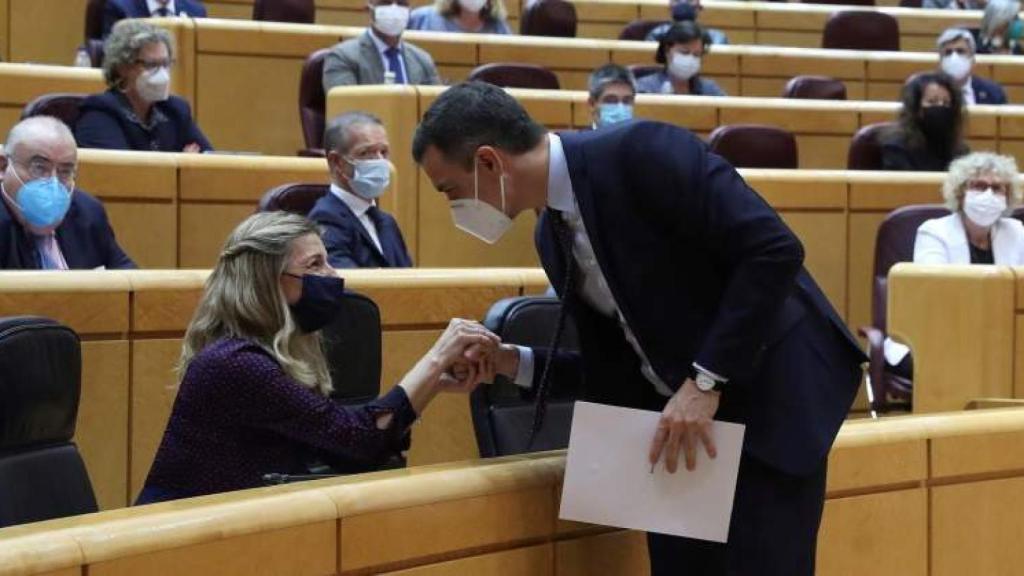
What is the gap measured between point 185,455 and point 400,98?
9.80 feet

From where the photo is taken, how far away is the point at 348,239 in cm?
436

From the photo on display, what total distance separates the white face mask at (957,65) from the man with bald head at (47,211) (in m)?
4.57

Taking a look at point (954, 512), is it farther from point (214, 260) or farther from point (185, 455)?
point (214, 260)

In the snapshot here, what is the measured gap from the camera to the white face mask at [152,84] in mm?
5180

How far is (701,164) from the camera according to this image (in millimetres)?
2066

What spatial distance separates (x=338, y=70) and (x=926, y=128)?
2.13 meters

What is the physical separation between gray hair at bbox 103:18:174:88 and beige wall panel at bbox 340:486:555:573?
3259 mm

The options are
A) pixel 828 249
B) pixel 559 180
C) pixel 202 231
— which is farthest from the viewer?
pixel 828 249

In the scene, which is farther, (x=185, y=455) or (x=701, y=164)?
(x=185, y=455)

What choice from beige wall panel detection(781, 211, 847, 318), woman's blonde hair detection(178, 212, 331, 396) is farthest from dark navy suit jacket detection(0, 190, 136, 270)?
beige wall panel detection(781, 211, 847, 318)

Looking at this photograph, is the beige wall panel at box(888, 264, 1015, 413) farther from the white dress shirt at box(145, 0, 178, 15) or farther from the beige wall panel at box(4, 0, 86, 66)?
the beige wall panel at box(4, 0, 86, 66)

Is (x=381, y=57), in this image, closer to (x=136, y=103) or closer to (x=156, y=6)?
(x=156, y=6)

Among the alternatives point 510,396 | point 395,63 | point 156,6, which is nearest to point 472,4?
point 395,63

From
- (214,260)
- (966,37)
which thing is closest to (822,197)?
(214,260)
